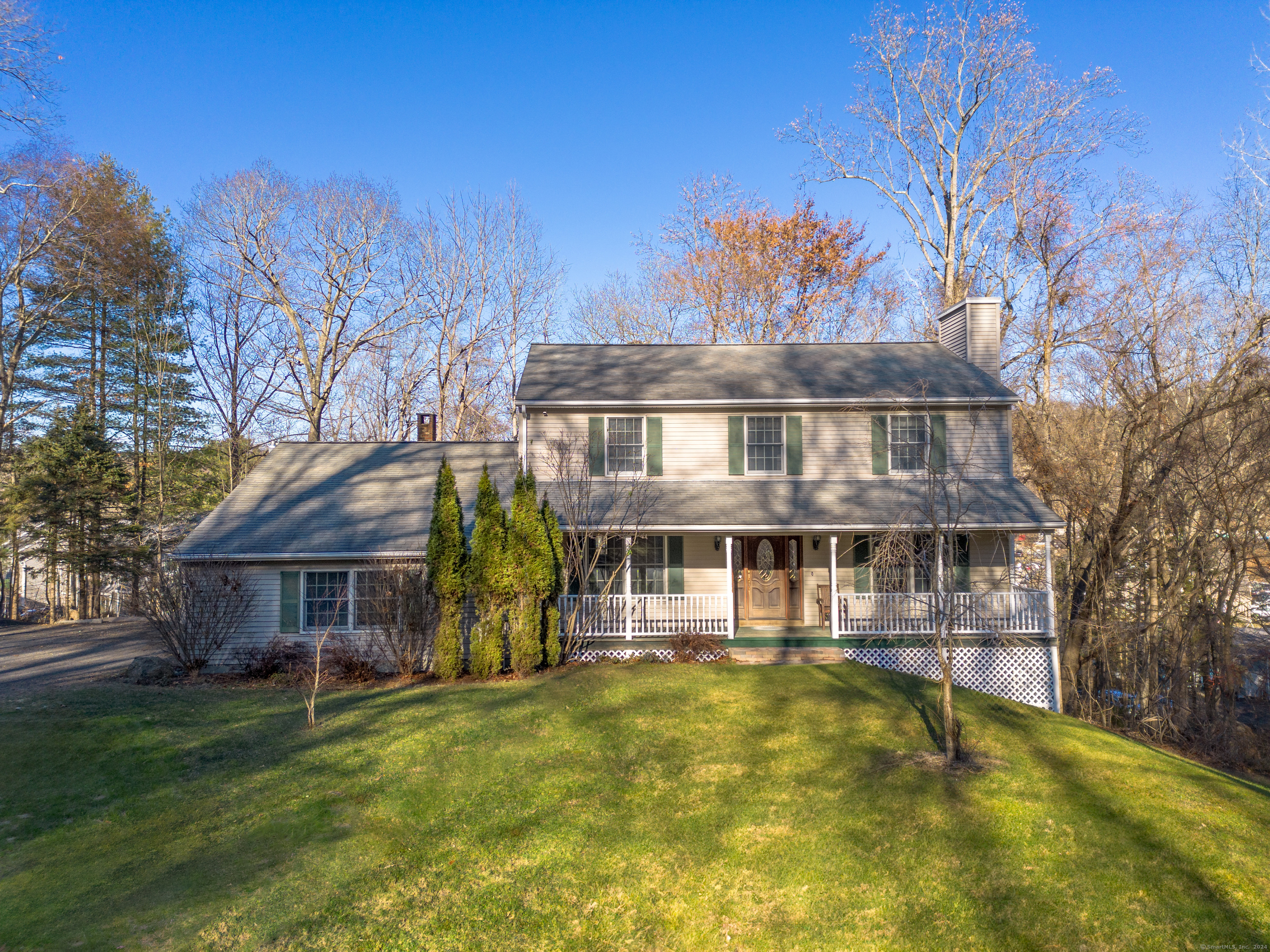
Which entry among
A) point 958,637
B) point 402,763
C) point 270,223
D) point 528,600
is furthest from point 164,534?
point 958,637

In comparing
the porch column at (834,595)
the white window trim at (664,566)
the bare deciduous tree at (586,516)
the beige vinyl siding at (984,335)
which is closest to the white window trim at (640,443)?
the bare deciduous tree at (586,516)

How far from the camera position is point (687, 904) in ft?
19.7

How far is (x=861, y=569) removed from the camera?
15023 millimetres

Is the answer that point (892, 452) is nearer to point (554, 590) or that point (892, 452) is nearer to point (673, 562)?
point (673, 562)

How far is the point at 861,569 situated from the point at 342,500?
35.8 ft

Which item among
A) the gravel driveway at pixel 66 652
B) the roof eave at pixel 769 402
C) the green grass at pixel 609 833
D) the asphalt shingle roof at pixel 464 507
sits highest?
the roof eave at pixel 769 402

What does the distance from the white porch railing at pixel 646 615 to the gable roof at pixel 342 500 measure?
3.06 m

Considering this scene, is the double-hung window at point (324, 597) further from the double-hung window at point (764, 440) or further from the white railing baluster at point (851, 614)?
the double-hung window at point (764, 440)

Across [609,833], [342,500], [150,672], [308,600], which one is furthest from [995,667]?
[150,672]

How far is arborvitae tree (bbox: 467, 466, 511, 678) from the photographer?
12.7 m

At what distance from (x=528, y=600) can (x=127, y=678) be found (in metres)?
7.07

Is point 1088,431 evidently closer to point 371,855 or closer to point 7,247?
point 371,855

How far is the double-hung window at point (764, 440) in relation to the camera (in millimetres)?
15633

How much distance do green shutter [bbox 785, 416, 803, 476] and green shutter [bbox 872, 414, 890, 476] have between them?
1494mm
